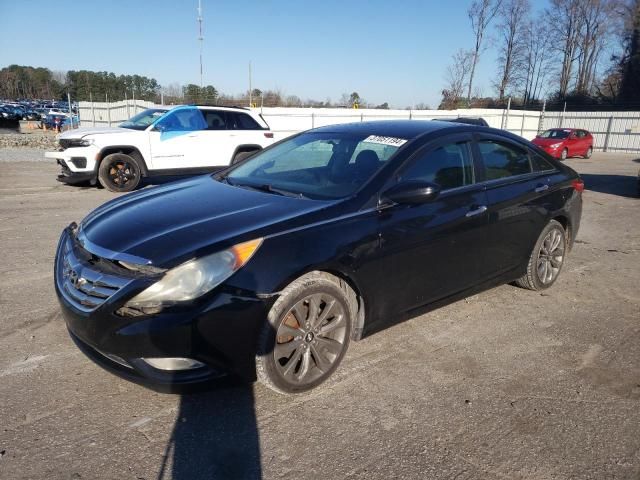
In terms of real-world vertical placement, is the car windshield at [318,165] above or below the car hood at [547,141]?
above

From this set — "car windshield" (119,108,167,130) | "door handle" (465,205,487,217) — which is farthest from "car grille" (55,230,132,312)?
"car windshield" (119,108,167,130)

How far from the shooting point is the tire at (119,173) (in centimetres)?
948

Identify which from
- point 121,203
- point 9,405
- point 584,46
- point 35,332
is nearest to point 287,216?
point 121,203

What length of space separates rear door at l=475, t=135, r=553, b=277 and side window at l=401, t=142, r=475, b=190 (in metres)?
0.18

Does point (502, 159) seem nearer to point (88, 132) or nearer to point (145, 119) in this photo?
point (88, 132)

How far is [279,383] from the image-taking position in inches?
109

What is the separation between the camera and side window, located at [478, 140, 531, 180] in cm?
409

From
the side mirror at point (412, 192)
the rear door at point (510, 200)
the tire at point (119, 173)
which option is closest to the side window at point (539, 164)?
the rear door at point (510, 200)

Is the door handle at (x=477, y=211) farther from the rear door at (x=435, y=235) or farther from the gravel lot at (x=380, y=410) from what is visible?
the gravel lot at (x=380, y=410)

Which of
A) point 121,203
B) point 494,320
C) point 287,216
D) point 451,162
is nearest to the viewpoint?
point 287,216

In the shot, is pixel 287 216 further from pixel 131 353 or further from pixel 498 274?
pixel 498 274

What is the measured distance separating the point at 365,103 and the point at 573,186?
40870 mm

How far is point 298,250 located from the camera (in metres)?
2.78

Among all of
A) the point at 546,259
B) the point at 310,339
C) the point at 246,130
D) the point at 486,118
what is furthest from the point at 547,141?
the point at 310,339
